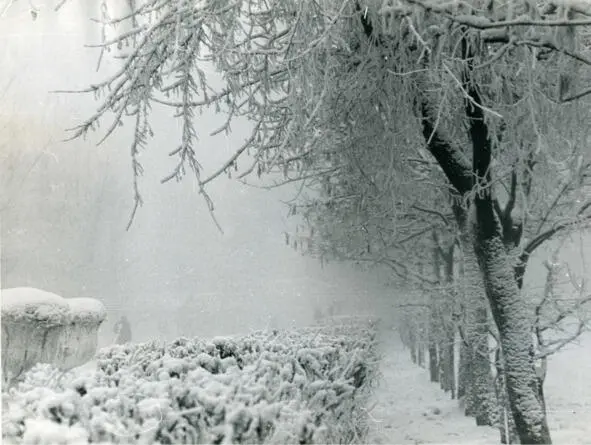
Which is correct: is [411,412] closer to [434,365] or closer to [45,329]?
[434,365]

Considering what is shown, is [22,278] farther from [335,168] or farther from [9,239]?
[335,168]

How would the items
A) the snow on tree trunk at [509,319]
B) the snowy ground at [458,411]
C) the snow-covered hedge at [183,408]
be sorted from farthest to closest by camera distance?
the snowy ground at [458,411] < the snow on tree trunk at [509,319] < the snow-covered hedge at [183,408]

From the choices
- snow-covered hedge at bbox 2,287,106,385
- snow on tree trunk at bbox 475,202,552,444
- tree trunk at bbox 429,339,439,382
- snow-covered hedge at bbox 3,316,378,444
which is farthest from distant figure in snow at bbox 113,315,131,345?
tree trunk at bbox 429,339,439,382

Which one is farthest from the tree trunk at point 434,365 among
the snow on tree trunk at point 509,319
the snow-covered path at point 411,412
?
the snow on tree trunk at point 509,319

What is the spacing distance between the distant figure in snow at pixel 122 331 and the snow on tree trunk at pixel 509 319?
13.0 ft

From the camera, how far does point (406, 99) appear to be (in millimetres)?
5164

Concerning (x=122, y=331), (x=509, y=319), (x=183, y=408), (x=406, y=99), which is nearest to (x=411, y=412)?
(x=509, y=319)

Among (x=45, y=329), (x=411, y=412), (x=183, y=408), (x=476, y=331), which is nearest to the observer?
(x=183, y=408)

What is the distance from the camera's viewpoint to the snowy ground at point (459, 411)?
6316 millimetres

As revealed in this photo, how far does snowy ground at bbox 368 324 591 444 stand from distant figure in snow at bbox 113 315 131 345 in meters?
2.87

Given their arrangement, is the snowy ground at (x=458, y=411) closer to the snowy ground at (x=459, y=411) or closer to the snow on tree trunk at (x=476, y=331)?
the snowy ground at (x=459, y=411)

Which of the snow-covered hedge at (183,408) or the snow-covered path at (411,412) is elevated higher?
the snow-covered hedge at (183,408)

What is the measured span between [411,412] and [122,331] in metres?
4.27

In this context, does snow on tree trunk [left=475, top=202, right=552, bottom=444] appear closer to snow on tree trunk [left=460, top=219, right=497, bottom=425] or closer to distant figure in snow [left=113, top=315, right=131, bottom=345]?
snow on tree trunk [left=460, top=219, right=497, bottom=425]
